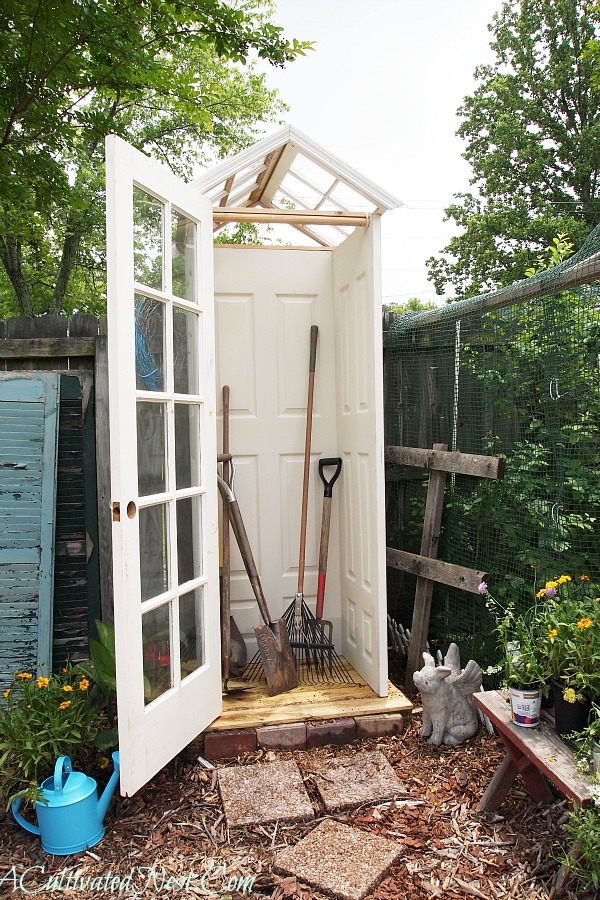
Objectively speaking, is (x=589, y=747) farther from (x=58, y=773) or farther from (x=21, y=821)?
(x=21, y=821)

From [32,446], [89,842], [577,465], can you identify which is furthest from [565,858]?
[32,446]

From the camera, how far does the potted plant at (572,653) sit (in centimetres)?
164

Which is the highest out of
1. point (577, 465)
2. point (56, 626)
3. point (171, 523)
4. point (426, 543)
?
point (577, 465)

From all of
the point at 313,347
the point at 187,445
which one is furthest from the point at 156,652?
the point at 313,347

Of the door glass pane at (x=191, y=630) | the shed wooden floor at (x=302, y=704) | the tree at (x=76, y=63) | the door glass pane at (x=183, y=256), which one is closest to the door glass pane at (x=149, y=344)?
the door glass pane at (x=183, y=256)

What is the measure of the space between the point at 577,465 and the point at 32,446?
193 centimetres

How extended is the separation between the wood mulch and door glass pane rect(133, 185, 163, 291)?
1665mm

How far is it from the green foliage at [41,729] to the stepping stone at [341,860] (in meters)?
0.74

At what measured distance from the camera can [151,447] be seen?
2.05m

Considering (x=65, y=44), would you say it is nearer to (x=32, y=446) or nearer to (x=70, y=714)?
(x=32, y=446)

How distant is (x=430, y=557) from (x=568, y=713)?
1.09 m

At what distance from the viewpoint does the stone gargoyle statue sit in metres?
2.31

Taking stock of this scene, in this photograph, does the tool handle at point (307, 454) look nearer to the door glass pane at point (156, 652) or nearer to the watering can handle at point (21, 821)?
the door glass pane at point (156, 652)

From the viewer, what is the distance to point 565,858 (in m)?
1.54
